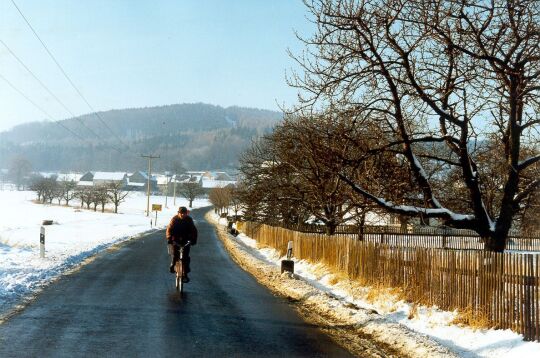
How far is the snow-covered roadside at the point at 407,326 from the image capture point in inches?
316

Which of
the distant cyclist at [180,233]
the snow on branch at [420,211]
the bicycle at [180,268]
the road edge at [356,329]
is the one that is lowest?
the road edge at [356,329]

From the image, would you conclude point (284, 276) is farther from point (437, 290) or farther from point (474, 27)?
point (474, 27)

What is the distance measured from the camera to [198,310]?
34.5ft

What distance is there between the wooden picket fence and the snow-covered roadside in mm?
256

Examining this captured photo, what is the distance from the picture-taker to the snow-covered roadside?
8031mm

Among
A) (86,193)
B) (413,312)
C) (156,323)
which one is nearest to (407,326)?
(413,312)

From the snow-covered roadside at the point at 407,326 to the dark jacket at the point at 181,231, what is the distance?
286cm

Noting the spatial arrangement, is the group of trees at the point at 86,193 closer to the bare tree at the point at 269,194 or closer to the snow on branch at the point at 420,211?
the bare tree at the point at 269,194

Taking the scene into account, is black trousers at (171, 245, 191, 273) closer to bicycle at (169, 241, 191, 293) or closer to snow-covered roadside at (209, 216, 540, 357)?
bicycle at (169, 241, 191, 293)

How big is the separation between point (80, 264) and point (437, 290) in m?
13.1

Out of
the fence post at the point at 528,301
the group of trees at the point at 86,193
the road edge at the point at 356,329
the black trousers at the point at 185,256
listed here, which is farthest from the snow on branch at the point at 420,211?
the group of trees at the point at 86,193

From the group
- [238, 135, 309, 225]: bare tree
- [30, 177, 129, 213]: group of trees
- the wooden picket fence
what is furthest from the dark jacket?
[30, 177, 129, 213]: group of trees

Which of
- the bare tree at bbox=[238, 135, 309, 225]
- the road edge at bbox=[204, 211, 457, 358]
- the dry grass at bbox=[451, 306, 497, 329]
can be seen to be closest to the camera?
the road edge at bbox=[204, 211, 457, 358]

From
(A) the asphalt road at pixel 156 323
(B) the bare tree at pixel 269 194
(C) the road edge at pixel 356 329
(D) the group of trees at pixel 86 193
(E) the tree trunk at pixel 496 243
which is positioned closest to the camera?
(A) the asphalt road at pixel 156 323
